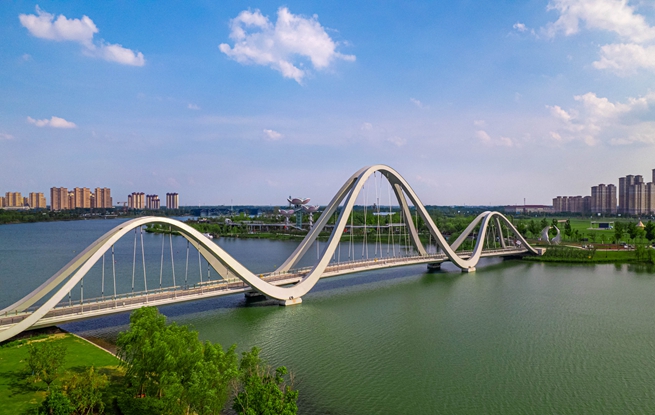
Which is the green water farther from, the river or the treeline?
the treeline

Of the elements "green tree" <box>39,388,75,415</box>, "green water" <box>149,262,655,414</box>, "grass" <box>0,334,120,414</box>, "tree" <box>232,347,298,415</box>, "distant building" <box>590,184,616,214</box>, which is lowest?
"green water" <box>149,262,655,414</box>

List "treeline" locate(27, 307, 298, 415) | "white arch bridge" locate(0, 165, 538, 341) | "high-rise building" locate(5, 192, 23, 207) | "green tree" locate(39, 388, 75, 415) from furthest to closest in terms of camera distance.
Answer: "high-rise building" locate(5, 192, 23, 207)
"white arch bridge" locate(0, 165, 538, 341)
"green tree" locate(39, 388, 75, 415)
"treeline" locate(27, 307, 298, 415)

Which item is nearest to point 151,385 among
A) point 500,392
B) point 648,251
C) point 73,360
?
point 73,360

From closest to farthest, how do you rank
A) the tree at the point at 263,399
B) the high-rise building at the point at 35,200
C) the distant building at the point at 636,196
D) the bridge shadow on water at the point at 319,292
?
the tree at the point at 263,399 < the bridge shadow on water at the point at 319,292 < the distant building at the point at 636,196 < the high-rise building at the point at 35,200

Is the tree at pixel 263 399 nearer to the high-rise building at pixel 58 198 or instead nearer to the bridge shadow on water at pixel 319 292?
the bridge shadow on water at pixel 319 292

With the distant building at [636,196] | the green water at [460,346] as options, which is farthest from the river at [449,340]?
the distant building at [636,196]

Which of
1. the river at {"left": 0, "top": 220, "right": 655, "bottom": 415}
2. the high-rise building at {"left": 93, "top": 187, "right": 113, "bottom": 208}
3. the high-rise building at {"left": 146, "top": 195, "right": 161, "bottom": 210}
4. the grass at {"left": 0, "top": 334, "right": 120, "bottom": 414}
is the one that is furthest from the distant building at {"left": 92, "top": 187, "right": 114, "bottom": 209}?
the grass at {"left": 0, "top": 334, "right": 120, "bottom": 414}

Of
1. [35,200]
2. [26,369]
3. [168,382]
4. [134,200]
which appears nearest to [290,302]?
[26,369]
